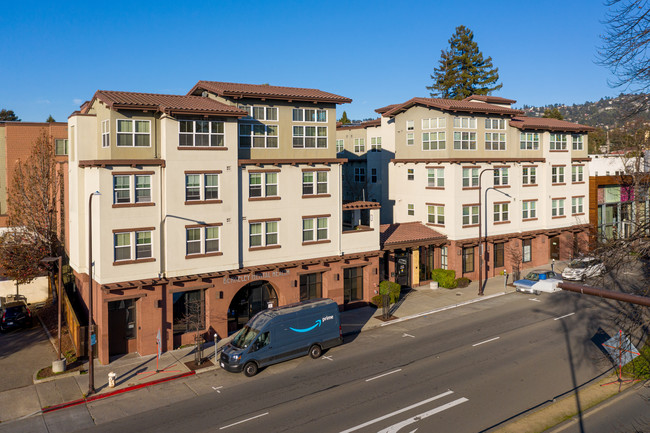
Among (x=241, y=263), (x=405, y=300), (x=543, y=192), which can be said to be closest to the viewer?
(x=241, y=263)

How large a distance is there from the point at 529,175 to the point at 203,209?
3270 cm

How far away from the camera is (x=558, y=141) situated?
5241cm

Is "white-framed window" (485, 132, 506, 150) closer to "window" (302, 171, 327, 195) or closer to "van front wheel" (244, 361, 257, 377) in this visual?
"window" (302, 171, 327, 195)

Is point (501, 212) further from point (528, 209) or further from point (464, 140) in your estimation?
point (464, 140)

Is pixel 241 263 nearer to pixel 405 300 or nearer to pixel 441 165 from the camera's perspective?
pixel 405 300

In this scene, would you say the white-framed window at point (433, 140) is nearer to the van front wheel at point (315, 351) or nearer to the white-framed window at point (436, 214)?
the white-framed window at point (436, 214)

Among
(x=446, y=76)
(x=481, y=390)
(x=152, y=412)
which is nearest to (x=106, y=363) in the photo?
(x=152, y=412)

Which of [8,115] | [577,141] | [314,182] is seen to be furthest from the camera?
[8,115]

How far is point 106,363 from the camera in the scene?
27594 mm

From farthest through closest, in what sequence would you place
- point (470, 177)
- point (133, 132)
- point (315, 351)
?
1. point (470, 177)
2. point (133, 132)
3. point (315, 351)

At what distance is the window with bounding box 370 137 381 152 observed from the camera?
53.7 metres

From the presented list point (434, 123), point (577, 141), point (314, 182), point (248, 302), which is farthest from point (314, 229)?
point (577, 141)

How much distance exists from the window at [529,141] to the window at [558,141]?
8.21 ft

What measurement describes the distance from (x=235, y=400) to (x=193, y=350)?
766cm
